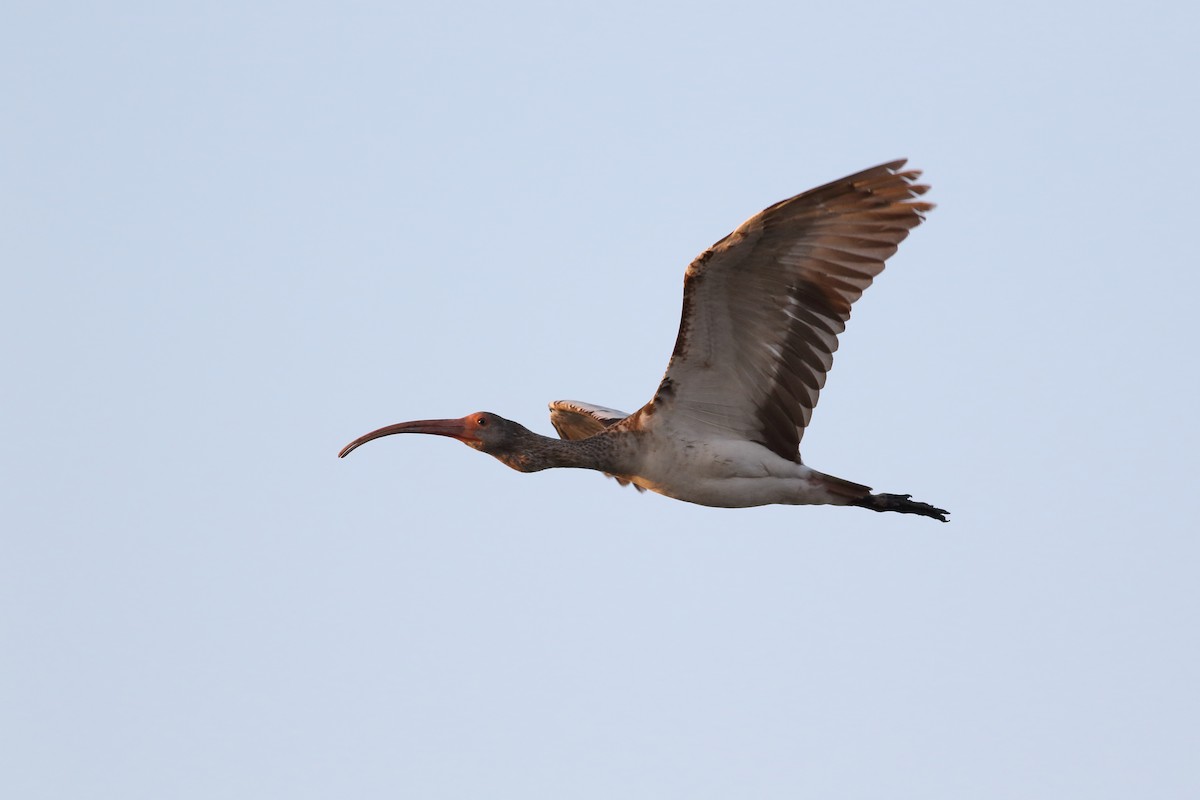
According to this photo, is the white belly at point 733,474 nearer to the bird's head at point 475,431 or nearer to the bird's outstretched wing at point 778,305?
the bird's outstretched wing at point 778,305

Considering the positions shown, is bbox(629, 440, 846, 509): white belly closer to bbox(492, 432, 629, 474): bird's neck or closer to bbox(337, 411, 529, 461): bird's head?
bbox(492, 432, 629, 474): bird's neck

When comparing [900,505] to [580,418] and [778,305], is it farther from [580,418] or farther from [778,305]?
[580,418]

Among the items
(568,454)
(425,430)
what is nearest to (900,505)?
(568,454)

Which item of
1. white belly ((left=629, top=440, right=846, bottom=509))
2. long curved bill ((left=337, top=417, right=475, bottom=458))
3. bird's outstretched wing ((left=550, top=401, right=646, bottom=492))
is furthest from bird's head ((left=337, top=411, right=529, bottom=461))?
bird's outstretched wing ((left=550, top=401, right=646, bottom=492))

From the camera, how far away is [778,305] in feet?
58.0

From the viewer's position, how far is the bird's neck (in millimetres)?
18812

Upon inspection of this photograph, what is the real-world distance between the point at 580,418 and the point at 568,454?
374cm

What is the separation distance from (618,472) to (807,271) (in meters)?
3.24

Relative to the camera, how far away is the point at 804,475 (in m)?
18.6

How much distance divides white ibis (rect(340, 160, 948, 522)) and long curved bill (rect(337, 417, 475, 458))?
0.05 feet

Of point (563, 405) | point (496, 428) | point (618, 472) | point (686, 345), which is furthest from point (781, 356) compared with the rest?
point (563, 405)

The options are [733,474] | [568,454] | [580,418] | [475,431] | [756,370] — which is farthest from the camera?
[580,418]

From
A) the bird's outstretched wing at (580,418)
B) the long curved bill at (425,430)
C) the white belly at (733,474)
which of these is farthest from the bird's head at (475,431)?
the bird's outstretched wing at (580,418)

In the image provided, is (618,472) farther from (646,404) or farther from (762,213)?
(762,213)
